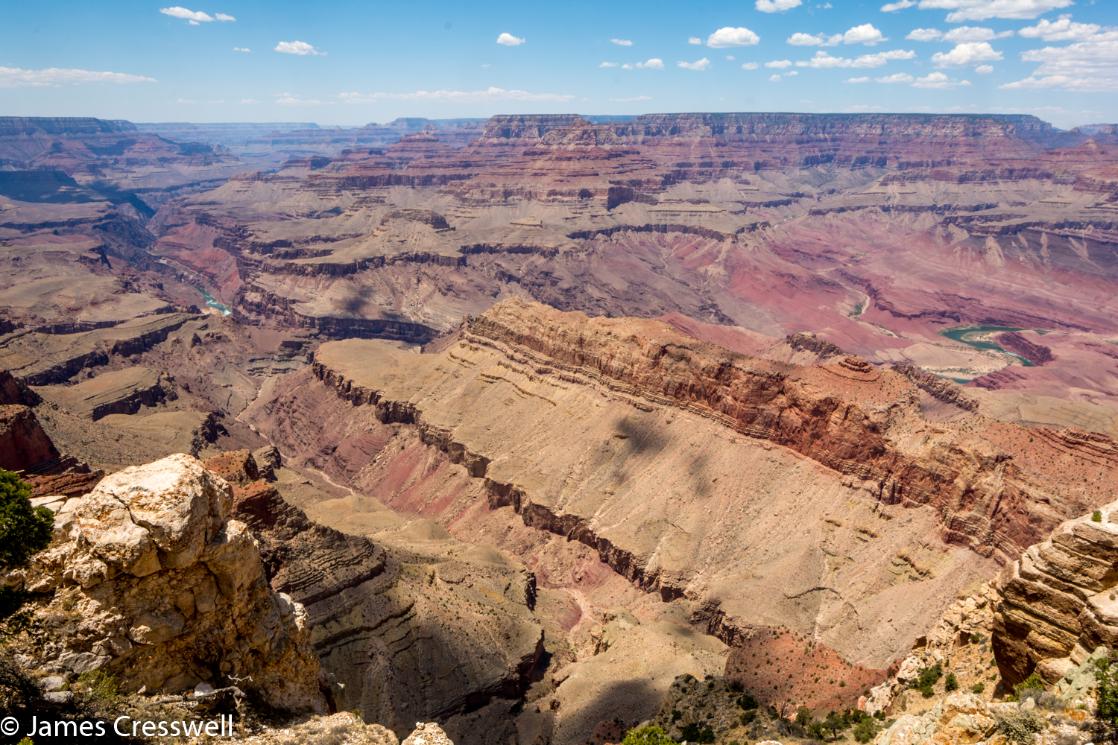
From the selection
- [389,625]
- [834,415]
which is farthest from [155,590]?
[834,415]

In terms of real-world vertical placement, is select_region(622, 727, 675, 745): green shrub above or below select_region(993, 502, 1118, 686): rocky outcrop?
below

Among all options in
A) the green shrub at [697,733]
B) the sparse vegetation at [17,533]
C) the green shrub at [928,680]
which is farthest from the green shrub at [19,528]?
the green shrub at [928,680]

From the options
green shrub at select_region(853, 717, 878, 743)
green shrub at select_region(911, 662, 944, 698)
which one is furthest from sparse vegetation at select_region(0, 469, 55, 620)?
green shrub at select_region(911, 662, 944, 698)

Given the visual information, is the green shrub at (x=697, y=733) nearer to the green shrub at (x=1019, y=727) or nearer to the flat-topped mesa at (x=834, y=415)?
the green shrub at (x=1019, y=727)

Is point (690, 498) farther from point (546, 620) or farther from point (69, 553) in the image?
point (69, 553)

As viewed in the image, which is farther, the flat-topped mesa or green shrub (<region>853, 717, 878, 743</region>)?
the flat-topped mesa

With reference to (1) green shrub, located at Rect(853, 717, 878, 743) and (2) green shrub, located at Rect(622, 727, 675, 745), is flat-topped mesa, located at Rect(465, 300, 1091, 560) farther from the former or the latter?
(2) green shrub, located at Rect(622, 727, 675, 745)
